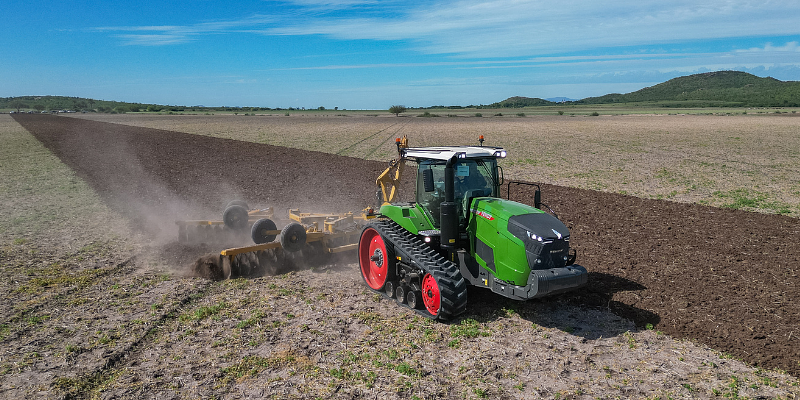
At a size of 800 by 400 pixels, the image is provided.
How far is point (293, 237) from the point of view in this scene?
1081cm

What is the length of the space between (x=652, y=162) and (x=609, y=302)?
24004 mm

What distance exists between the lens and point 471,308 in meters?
8.73

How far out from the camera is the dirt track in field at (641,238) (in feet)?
26.6

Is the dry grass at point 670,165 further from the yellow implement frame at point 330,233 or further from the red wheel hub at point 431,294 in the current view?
the red wheel hub at point 431,294

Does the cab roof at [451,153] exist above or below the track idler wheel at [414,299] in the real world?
above

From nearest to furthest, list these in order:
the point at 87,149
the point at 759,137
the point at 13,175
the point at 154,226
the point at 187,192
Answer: the point at 154,226
the point at 187,192
the point at 13,175
the point at 87,149
the point at 759,137

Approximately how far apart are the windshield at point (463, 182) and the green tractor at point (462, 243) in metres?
0.02

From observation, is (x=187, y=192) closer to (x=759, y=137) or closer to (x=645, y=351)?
(x=645, y=351)

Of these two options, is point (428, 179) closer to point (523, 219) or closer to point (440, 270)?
point (440, 270)

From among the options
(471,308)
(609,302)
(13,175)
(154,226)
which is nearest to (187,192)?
(154,226)

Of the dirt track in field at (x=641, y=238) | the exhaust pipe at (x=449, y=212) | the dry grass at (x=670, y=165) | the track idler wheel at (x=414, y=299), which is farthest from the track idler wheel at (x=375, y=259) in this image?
the dry grass at (x=670, y=165)

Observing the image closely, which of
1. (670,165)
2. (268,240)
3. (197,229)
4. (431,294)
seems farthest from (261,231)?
(670,165)

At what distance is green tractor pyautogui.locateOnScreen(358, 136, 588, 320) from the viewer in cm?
741

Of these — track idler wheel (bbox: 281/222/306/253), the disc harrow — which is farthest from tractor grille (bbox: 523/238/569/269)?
track idler wheel (bbox: 281/222/306/253)
